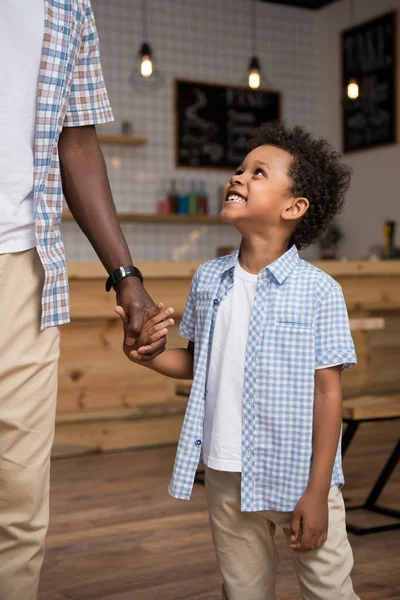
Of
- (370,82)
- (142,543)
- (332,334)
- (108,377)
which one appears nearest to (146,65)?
(108,377)

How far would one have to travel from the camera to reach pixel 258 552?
1.56 metres

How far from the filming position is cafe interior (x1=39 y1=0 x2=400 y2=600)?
2.86 meters

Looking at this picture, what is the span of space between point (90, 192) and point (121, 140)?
5237mm

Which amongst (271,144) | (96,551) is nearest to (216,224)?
(96,551)

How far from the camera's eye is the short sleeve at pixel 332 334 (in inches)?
59.5

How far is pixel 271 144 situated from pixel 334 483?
2.12 feet

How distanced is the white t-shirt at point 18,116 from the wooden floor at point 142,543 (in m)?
1.30

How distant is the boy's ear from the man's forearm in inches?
12.9

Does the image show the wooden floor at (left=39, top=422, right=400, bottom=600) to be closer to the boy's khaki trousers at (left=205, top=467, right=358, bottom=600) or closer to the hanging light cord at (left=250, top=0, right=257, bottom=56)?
the boy's khaki trousers at (left=205, top=467, right=358, bottom=600)

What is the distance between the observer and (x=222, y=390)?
5.12 feet

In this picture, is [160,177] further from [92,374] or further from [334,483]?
[334,483]

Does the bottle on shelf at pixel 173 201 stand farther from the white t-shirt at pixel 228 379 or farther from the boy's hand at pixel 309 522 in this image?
Result: the boy's hand at pixel 309 522

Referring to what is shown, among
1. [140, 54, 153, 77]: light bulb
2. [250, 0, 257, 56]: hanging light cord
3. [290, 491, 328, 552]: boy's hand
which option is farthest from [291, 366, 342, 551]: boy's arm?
[250, 0, 257, 56]: hanging light cord

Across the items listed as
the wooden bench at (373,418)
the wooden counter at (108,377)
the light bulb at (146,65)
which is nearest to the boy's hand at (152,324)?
the wooden bench at (373,418)
